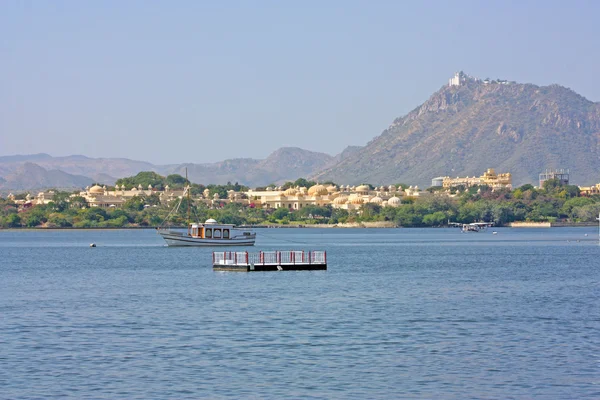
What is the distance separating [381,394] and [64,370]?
26.2 feet

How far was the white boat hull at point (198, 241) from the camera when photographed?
98750 millimetres

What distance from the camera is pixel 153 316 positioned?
39.1m

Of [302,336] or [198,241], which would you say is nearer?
[302,336]

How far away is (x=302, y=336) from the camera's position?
111 feet

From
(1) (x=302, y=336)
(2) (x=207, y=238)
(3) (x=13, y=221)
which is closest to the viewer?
(1) (x=302, y=336)

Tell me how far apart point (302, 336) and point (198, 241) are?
65.5m

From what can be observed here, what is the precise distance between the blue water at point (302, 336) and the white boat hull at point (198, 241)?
38439mm

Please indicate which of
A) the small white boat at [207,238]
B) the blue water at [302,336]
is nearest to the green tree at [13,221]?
the small white boat at [207,238]

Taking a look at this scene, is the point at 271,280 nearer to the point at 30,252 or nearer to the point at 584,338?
the point at 584,338

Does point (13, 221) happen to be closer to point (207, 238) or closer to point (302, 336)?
point (207, 238)

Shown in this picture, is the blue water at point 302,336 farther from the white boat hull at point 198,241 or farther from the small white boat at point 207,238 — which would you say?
the small white boat at point 207,238

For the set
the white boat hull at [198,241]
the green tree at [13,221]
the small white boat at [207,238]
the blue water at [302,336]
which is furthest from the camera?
the green tree at [13,221]

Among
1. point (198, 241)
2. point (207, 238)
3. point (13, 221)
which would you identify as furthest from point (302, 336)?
point (13, 221)

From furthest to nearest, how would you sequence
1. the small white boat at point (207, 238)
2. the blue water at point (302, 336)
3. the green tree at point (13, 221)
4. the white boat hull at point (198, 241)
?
1. the green tree at point (13, 221)
2. the small white boat at point (207, 238)
3. the white boat hull at point (198, 241)
4. the blue water at point (302, 336)
